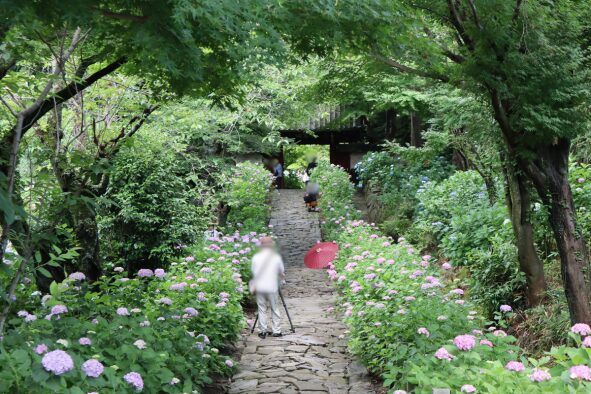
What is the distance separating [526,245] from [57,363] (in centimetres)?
Answer: 545

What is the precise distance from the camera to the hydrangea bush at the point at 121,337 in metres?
3.21

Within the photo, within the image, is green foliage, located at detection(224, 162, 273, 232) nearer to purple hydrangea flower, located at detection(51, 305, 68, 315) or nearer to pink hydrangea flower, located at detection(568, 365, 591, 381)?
purple hydrangea flower, located at detection(51, 305, 68, 315)

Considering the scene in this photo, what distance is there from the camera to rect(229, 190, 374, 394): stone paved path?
628cm

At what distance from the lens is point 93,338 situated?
169 inches

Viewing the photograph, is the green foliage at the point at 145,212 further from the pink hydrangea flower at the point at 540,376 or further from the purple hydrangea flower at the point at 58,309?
the pink hydrangea flower at the point at 540,376

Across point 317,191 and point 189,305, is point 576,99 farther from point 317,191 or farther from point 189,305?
point 317,191

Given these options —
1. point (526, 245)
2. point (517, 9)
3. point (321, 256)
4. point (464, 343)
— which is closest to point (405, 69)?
point (517, 9)

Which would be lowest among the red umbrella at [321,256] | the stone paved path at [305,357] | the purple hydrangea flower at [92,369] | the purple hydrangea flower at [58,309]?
the stone paved path at [305,357]

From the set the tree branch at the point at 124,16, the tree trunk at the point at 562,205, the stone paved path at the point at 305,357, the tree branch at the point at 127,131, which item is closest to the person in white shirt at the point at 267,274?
the stone paved path at the point at 305,357

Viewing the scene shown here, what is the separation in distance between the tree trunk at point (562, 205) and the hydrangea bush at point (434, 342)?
1.94ft

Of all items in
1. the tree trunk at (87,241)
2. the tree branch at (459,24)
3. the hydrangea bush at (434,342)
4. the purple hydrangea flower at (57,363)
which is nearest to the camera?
the purple hydrangea flower at (57,363)

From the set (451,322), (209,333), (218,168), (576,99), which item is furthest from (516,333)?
(218,168)

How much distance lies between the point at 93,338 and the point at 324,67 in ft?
13.9

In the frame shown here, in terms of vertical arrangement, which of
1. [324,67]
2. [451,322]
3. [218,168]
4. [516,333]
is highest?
[324,67]
